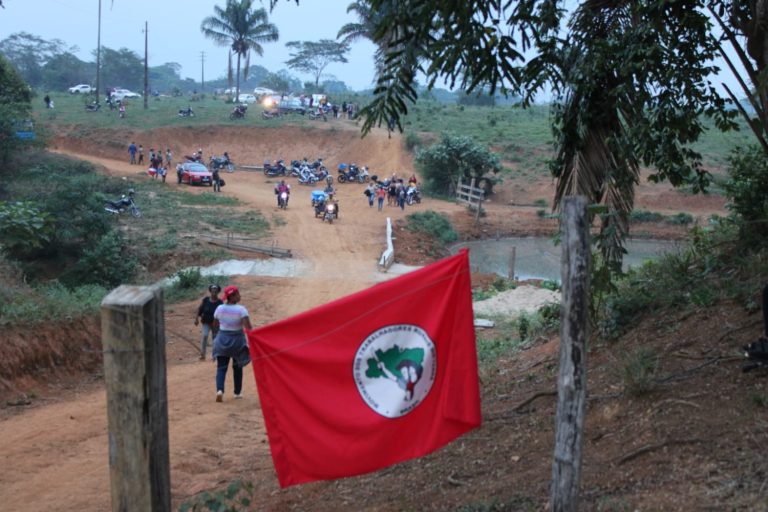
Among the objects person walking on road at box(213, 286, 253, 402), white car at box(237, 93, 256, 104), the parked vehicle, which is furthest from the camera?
white car at box(237, 93, 256, 104)

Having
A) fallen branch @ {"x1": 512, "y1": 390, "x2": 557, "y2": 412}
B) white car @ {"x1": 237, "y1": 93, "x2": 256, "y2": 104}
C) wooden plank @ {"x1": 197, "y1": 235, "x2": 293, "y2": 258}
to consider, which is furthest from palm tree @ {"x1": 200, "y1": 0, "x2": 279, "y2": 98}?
fallen branch @ {"x1": 512, "y1": 390, "x2": 557, "y2": 412}

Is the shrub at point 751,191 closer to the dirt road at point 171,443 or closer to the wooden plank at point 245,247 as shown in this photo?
the dirt road at point 171,443

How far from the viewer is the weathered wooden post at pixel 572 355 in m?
4.50

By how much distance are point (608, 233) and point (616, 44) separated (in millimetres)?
1821

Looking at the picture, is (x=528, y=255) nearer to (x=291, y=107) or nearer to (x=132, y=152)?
(x=132, y=152)

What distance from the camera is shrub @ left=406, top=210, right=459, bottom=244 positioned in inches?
1283

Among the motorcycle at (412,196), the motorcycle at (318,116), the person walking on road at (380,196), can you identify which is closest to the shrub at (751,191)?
the person walking on road at (380,196)

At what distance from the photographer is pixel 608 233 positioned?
7578mm

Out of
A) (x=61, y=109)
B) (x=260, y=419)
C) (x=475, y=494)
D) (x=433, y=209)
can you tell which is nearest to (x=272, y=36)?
(x=61, y=109)

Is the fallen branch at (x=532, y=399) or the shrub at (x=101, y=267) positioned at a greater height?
the fallen branch at (x=532, y=399)

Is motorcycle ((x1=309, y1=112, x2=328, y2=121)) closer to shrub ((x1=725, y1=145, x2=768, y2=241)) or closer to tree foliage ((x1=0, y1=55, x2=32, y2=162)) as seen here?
tree foliage ((x1=0, y1=55, x2=32, y2=162))

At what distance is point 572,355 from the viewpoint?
4551 millimetres

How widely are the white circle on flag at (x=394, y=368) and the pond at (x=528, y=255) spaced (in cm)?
2313

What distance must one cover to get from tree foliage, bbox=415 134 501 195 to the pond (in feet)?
16.0
